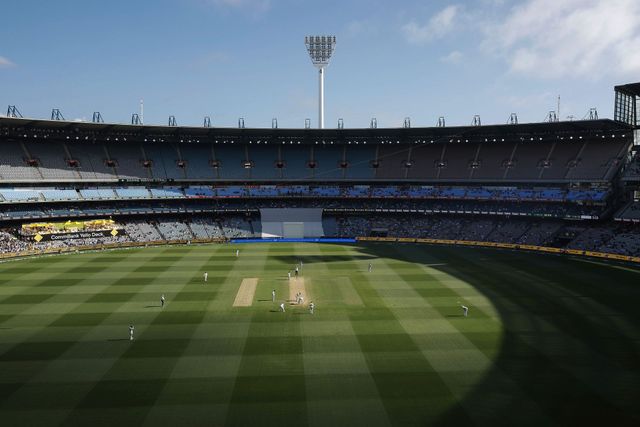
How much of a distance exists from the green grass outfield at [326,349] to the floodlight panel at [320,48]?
4478 cm

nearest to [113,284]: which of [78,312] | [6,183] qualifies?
[78,312]

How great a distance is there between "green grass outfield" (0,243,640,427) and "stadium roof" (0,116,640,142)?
74.0 ft

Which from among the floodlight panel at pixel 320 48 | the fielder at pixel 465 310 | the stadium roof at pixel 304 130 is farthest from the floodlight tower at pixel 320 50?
the fielder at pixel 465 310

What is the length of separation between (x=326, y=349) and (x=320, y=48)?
200 ft

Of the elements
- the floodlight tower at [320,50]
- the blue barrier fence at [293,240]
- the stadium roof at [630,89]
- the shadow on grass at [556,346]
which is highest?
the floodlight tower at [320,50]

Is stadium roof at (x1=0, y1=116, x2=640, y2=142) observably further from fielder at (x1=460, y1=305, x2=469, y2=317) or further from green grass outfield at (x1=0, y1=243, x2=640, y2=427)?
fielder at (x1=460, y1=305, x2=469, y2=317)

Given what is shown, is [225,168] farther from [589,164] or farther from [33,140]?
[589,164]

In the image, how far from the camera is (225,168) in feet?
229

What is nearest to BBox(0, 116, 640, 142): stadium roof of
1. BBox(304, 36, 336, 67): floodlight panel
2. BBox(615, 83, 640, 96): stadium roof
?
BBox(615, 83, 640, 96): stadium roof

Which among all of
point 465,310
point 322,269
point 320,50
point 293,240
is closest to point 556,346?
point 465,310

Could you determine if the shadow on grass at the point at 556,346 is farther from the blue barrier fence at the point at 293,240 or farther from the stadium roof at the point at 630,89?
the stadium roof at the point at 630,89

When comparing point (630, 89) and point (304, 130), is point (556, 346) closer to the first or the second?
point (630, 89)

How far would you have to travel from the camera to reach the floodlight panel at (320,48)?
241 feet

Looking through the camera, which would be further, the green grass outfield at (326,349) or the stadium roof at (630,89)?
the stadium roof at (630,89)
